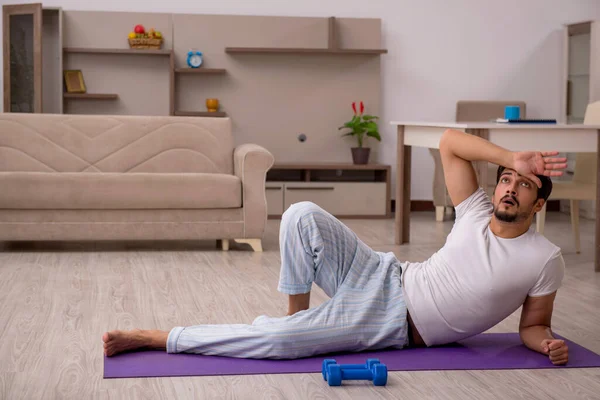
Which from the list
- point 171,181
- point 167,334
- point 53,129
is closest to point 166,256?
point 171,181

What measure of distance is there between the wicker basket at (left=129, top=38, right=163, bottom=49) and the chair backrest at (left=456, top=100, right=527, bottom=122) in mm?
2521

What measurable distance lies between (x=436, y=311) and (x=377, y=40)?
4838 millimetres

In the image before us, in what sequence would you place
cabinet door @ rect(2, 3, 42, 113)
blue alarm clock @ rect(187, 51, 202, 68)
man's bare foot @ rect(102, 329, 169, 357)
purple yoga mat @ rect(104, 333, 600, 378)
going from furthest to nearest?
blue alarm clock @ rect(187, 51, 202, 68) < cabinet door @ rect(2, 3, 42, 113) < man's bare foot @ rect(102, 329, 169, 357) < purple yoga mat @ rect(104, 333, 600, 378)

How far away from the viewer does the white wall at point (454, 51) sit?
7145 millimetres

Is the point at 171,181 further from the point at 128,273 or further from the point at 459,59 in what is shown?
the point at 459,59

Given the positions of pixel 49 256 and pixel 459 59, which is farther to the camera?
pixel 459 59

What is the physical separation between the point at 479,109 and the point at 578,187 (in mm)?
2326

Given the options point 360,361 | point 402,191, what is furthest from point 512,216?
point 402,191

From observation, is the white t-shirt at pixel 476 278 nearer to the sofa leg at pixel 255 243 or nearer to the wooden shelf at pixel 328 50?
the sofa leg at pixel 255 243

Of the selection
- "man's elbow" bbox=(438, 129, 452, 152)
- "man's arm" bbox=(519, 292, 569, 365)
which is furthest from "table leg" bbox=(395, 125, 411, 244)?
"man's arm" bbox=(519, 292, 569, 365)

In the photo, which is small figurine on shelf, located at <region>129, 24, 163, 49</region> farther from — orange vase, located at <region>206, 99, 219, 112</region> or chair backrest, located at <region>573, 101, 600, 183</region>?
chair backrest, located at <region>573, 101, 600, 183</region>

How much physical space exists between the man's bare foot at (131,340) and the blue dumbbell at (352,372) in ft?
1.68

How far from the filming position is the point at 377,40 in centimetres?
703

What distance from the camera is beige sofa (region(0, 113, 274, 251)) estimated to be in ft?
15.4
